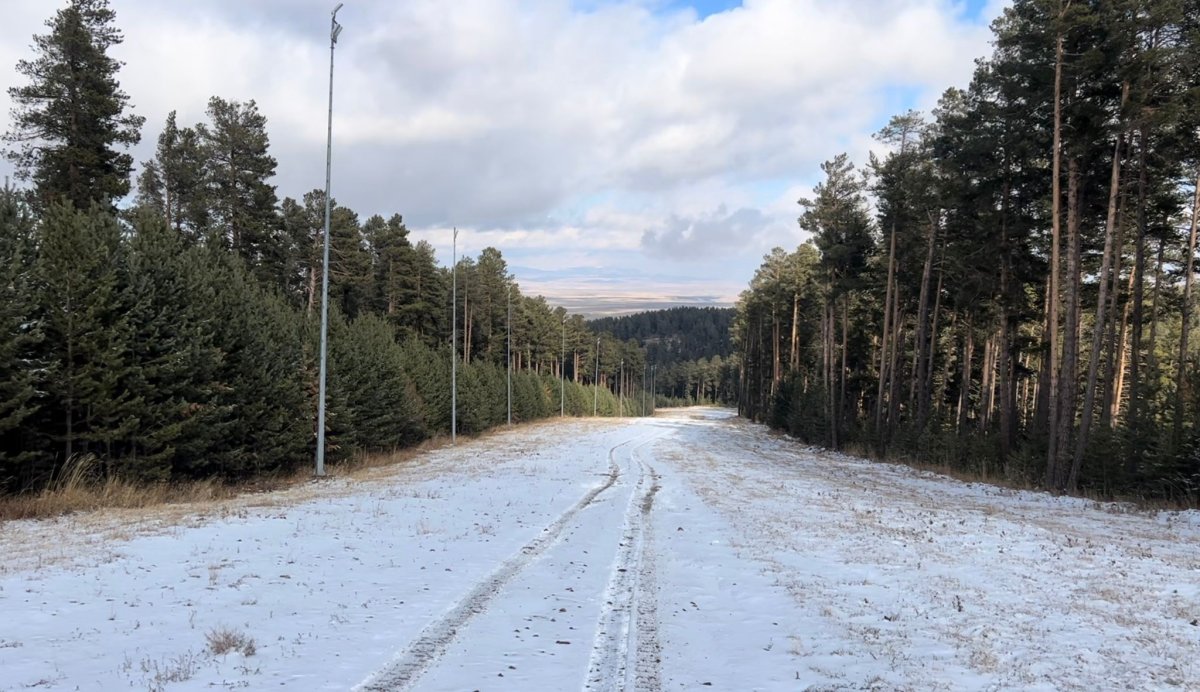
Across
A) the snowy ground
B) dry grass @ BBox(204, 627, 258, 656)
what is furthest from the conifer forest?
dry grass @ BBox(204, 627, 258, 656)

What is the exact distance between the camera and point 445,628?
526 cm

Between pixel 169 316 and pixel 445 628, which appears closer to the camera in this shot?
pixel 445 628

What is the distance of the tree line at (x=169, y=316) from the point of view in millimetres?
11867

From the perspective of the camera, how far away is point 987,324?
32531 mm

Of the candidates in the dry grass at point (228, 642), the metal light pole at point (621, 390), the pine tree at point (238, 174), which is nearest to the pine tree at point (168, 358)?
the dry grass at point (228, 642)

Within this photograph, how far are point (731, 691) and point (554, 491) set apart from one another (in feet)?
35.4

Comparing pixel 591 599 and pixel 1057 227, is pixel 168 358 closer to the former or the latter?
pixel 591 599

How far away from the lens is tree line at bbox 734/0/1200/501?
53.2ft

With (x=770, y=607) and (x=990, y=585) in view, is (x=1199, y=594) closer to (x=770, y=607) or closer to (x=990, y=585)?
(x=990, y=585)

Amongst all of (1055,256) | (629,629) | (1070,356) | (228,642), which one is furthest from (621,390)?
(228,642)

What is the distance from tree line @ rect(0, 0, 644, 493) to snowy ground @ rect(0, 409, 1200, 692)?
9.85 feet

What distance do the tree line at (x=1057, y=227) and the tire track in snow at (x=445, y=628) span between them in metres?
15.3

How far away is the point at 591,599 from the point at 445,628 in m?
→ 1.56

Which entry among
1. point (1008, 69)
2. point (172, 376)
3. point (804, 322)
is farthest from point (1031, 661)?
point (804, 322)
